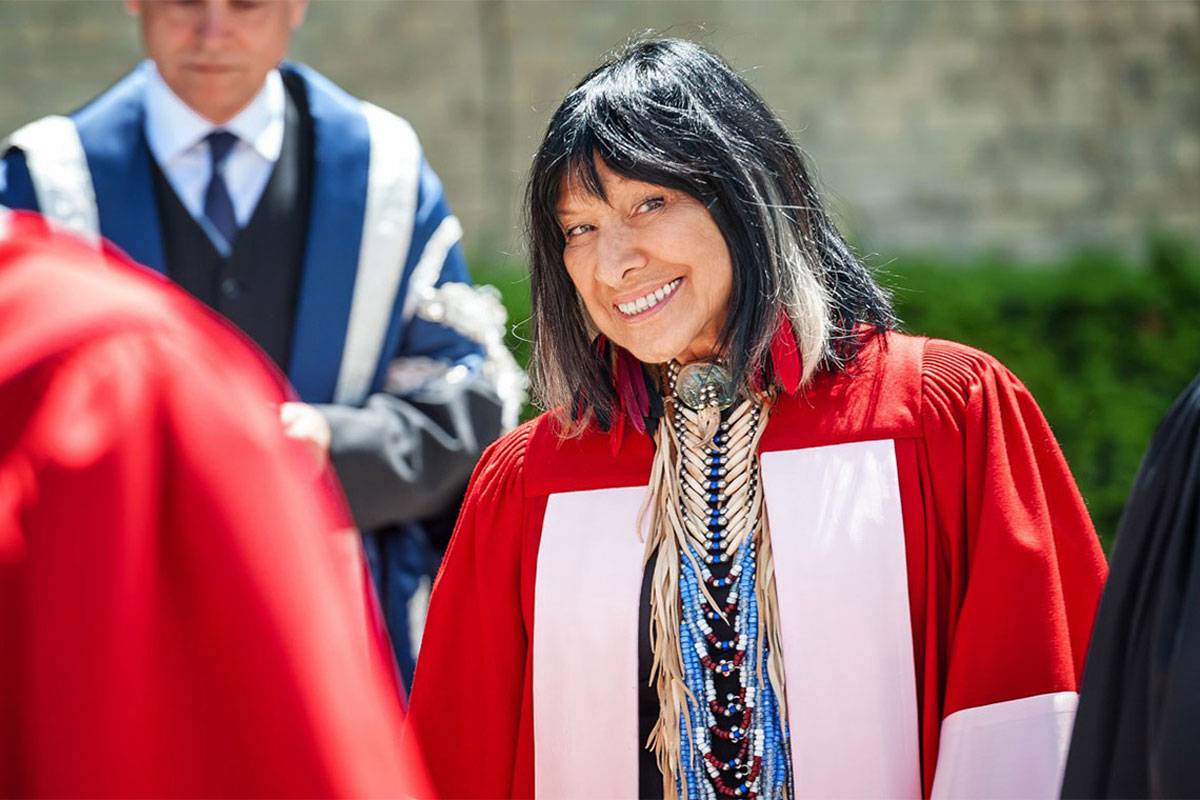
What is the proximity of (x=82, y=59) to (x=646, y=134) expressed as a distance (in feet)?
18.8

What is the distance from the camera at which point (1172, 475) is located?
206cm

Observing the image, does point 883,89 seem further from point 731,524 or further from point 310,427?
point 731,524

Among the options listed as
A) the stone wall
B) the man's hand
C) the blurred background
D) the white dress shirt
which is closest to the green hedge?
the blurred background

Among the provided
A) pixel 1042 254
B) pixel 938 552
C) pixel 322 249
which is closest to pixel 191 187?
pixel 322 249

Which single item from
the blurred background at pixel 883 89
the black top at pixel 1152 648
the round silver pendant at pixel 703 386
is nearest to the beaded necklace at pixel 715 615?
the round silver pendant at pixel 703 386

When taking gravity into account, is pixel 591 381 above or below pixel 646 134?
below

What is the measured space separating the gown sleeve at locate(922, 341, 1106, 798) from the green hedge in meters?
3.71

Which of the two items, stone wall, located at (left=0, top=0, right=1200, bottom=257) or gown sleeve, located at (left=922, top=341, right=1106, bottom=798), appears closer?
gown sleeve, located at (left=922, top=341, right=1106, bottom=798)

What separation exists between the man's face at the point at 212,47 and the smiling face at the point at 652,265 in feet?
4.20

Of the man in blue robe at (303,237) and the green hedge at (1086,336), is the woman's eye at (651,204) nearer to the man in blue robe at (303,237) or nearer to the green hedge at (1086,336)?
the man in blue robe at (303,237)

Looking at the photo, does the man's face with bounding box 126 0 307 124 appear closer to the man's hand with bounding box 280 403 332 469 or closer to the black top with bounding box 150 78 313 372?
the black top with bounding box 150 78 313 372

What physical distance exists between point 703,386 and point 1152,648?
104cm

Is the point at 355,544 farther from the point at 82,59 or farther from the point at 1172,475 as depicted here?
the point at 82,59

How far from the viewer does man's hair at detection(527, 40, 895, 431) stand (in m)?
2.78
